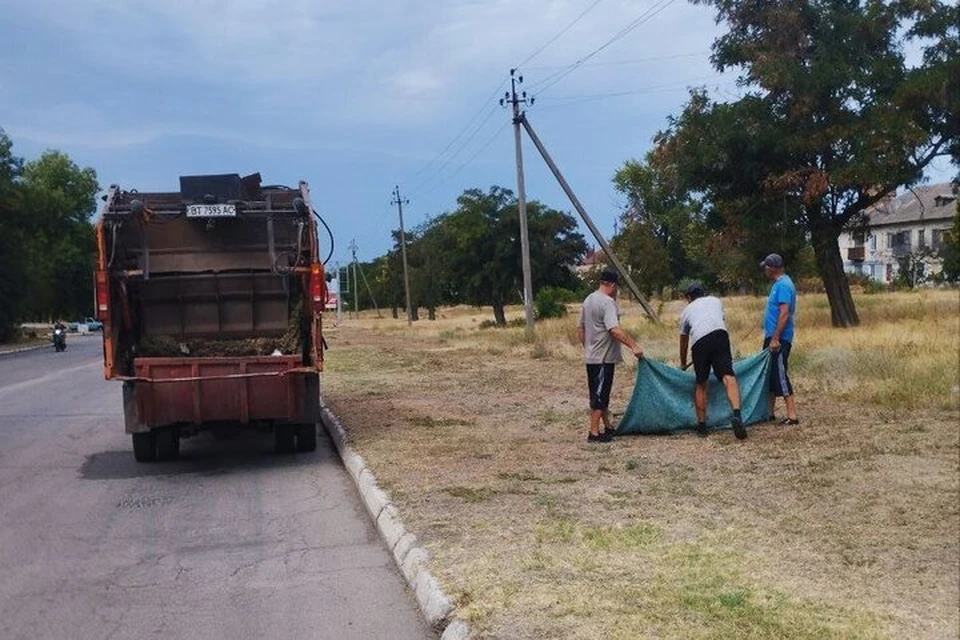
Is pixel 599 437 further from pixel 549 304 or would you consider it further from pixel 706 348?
pixel 549 304

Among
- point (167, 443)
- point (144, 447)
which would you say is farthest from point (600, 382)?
point (144, 447)

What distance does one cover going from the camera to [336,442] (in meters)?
12.7

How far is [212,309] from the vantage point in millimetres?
12039

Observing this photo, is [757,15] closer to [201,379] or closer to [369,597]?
[201,379]

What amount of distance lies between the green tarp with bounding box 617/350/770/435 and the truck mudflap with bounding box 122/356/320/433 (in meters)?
3.43

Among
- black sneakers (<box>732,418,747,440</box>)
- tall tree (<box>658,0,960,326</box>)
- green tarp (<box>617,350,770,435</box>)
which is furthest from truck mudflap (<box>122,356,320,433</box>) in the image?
tall tree (<box>658,0,960,326</box>)

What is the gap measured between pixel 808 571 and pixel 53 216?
63493mm

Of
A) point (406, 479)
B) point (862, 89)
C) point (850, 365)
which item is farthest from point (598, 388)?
point (862, 89)

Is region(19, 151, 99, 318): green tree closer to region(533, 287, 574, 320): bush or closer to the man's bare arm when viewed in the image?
region(533, 287, 574, 320): bush

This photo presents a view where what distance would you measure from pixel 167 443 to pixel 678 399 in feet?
18.0

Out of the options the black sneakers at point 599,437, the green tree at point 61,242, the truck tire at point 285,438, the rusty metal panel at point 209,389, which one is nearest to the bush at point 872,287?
the green tree at point 61,242

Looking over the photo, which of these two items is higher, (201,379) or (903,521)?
(201,379)

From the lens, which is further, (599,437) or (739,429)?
(599,437)

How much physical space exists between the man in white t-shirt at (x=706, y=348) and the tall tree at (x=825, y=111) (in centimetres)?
1744
